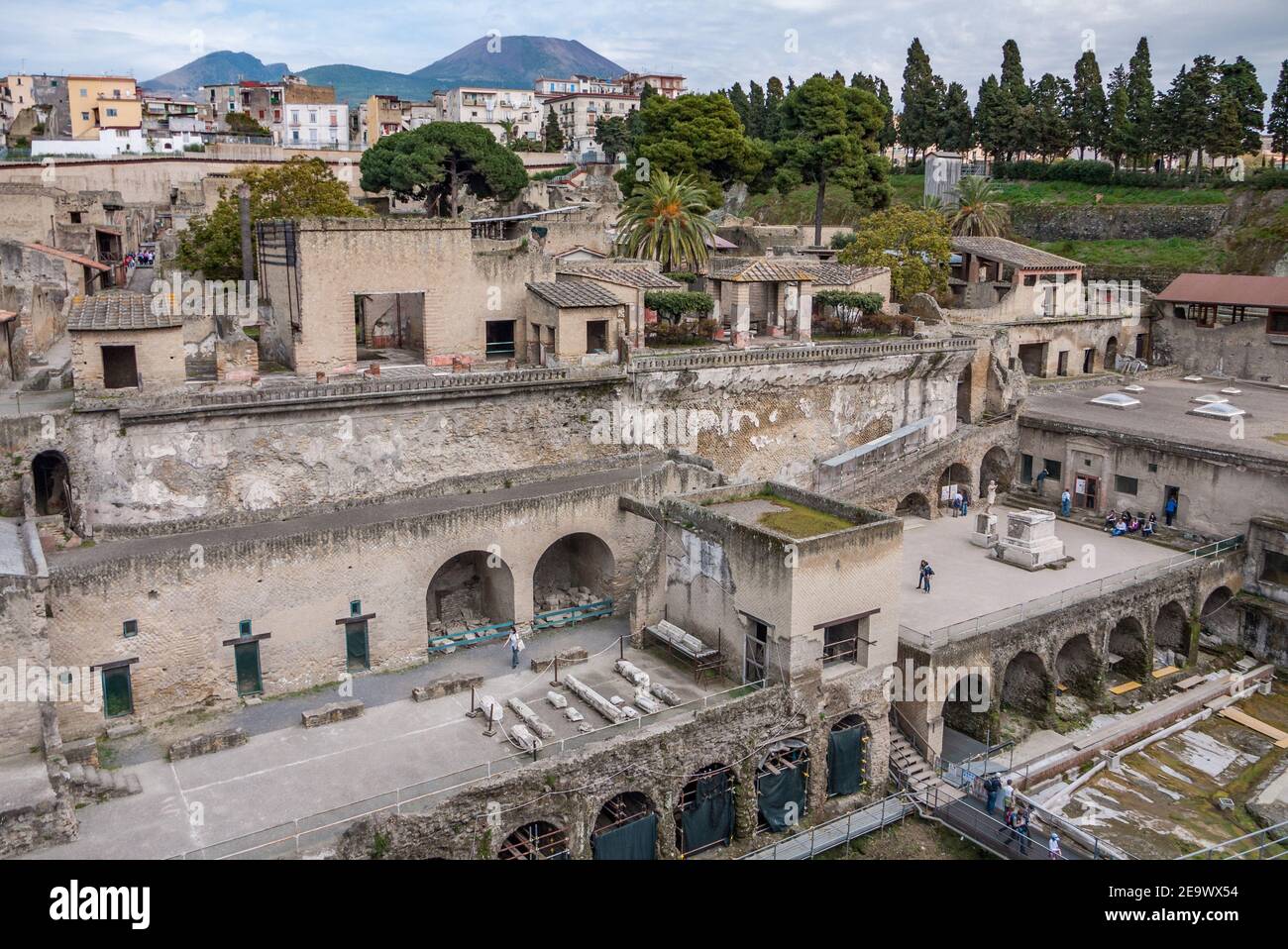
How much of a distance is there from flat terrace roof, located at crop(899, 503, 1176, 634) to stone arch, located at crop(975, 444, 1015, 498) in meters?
3.42

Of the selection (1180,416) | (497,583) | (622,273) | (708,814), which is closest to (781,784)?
(708,814)

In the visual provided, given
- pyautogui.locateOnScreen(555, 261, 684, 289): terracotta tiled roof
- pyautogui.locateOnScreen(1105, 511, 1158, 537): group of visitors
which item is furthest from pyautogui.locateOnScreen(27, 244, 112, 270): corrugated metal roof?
pyautogui.locateOnScreen(1105, 511, 1158, 537): group of visitors

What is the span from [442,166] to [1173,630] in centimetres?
4893

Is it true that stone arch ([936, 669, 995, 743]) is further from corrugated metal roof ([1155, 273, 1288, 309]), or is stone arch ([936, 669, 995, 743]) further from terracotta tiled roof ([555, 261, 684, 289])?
corrugated metal roof ([1155, 273, 1288, 309])

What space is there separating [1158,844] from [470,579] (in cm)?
1944

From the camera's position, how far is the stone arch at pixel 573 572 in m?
32.5

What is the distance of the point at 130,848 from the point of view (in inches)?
797

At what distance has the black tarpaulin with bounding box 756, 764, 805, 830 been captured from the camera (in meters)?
26.4

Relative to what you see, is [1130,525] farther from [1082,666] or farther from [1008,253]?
[1008,253]

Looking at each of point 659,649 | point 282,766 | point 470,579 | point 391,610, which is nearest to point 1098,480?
point 659,649

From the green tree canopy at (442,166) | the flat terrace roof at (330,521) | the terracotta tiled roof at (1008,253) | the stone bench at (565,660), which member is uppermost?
the green tree canopy at (442,166)

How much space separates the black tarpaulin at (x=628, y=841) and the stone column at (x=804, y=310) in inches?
1044

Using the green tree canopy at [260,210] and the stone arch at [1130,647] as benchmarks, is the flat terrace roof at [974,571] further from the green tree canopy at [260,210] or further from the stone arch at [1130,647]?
the green tree canopy at [260,210]

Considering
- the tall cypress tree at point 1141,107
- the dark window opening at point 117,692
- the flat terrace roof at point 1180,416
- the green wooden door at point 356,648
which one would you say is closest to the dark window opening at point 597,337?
the green wooden door at point 356,648
